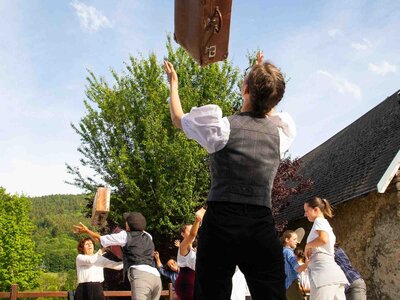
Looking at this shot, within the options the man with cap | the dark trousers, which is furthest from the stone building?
the man with cap

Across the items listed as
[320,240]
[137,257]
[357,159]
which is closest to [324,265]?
[320,240]

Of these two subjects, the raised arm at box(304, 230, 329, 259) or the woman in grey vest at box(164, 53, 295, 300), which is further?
the raised arm at box(304, 230, 329, 259)

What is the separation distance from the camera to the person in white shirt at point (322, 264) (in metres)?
4.98

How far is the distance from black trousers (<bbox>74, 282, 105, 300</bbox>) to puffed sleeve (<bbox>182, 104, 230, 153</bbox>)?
4871 mm

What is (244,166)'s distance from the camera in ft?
7.69

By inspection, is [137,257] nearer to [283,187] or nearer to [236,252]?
[236,252]

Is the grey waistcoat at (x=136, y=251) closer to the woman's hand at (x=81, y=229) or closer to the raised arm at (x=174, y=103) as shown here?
the woman's hand at (x=81, y=229)

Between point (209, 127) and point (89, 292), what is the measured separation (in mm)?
4991

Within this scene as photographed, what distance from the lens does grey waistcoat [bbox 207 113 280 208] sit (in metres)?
2.32

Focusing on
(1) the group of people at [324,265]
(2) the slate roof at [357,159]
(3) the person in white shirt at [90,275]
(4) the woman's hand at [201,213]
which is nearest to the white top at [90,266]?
(3) the person in white shirt at [90,275]

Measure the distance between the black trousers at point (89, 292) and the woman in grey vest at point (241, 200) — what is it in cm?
471

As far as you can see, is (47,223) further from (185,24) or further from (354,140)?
(185,24)

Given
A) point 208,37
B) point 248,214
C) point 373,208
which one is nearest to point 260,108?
point 248,214

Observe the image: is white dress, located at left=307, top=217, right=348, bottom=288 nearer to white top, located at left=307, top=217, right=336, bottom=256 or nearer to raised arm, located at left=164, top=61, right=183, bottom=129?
white top, located at left=307, top=217, right=336, bottom=256
